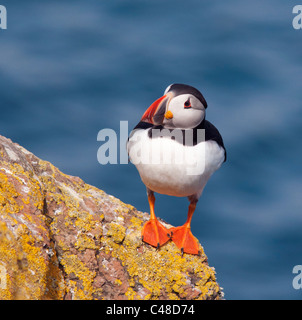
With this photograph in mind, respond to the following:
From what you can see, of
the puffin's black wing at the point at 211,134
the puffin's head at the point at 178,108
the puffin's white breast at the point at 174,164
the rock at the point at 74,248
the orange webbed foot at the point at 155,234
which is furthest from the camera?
the puffin's black wing at the point at 211,134

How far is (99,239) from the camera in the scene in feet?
20.4

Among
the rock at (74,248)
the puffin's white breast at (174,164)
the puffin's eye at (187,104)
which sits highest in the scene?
the puffin's eye at (187,104)

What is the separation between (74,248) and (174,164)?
127 cm

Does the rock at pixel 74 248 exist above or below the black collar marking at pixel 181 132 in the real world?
below

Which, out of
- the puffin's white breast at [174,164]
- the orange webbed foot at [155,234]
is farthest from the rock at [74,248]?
the puffin's white breast at [174,164]

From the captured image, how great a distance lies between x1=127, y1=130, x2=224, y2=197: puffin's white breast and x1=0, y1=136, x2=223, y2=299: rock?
1.38 feet

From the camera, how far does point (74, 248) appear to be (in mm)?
6020

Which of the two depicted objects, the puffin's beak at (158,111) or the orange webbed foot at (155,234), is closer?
the orange webbed foot at (155,234)

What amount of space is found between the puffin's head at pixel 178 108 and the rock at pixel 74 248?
92 cm

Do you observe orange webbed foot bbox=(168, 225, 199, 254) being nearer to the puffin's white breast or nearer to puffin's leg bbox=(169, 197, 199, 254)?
puffin's leg bbox=(169, 197, 199, 254)

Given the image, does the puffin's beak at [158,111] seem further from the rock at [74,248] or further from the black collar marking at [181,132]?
the rock at [74,248]

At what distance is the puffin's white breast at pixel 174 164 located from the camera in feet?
21.9

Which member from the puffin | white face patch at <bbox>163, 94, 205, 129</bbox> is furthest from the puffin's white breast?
white face patch at <bbox>163, 94, 205, 129</bbox>

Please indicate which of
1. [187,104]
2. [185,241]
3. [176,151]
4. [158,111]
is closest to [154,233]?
[185,241]
